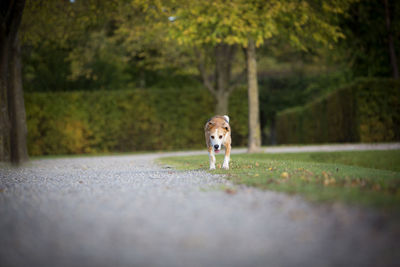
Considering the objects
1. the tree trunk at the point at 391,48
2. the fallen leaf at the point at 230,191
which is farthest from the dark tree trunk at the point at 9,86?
the tree trunk at the point at 391,48

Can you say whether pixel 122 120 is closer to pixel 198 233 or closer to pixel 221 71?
pixel 221 71

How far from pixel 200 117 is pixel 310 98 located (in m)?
18.6

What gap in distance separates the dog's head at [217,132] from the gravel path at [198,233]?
3204 millimetres

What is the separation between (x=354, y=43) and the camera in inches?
760

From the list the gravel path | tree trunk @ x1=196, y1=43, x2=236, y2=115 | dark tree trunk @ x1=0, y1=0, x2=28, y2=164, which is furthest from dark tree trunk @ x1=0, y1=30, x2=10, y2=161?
tree trunk @ x1=196, y1=43, x2=236, y2=115

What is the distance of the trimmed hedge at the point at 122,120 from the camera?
2247 centimetres

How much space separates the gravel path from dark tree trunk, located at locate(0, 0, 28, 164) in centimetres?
858

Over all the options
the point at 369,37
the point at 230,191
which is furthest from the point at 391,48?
the point at 230,191

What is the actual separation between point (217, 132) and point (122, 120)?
1665 centimetres

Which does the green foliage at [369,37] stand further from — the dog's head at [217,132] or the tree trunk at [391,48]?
the dog's head at [217,132]

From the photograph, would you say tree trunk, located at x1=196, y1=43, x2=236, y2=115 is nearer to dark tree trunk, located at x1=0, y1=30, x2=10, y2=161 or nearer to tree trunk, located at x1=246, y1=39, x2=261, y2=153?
tree trunk, located at x1=246, y1=39, x2=261, y2=153

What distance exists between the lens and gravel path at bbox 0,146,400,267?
2770 millimetres

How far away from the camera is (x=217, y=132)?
786 cm

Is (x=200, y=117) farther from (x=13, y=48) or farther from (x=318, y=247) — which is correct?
(x=318, y=247)
